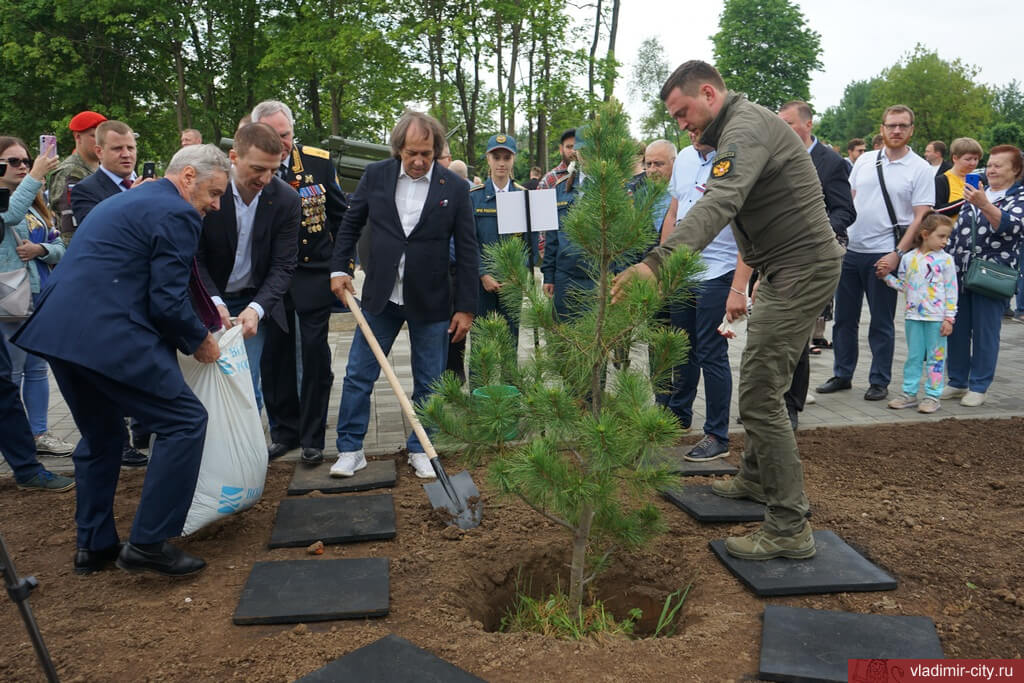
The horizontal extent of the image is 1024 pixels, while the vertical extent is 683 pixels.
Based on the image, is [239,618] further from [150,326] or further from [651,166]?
[651,166]

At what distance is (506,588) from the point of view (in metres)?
3.65

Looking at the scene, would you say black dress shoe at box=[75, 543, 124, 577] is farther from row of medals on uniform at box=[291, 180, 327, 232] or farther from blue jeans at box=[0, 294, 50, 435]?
row of medals on uniform at box=[291, 180, 327, 232]

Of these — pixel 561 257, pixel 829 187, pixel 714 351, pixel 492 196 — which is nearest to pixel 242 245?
pixel 492 196

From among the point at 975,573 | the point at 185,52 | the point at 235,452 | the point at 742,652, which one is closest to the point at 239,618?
the point at 235,452

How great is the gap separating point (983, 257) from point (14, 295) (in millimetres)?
7074

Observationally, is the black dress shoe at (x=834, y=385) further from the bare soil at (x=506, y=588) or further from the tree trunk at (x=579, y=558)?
the tree trunk at (x=579, y=558)

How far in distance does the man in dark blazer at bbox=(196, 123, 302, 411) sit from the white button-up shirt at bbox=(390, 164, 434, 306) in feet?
2.01

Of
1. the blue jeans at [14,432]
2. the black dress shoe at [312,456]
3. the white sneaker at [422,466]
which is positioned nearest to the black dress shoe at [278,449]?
the black dress shoe at [312,456]

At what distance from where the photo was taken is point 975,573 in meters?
3.47

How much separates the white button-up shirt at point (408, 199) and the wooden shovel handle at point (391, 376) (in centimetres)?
27

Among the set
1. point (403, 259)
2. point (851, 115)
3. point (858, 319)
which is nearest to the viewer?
point (403, 259)

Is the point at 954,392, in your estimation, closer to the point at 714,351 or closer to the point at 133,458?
the point at 714,351

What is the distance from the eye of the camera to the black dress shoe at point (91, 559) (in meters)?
3.57

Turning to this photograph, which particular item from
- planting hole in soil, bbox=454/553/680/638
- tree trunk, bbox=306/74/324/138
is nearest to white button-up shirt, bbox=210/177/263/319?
planting hole in soil, bbox=454/553/680/638
